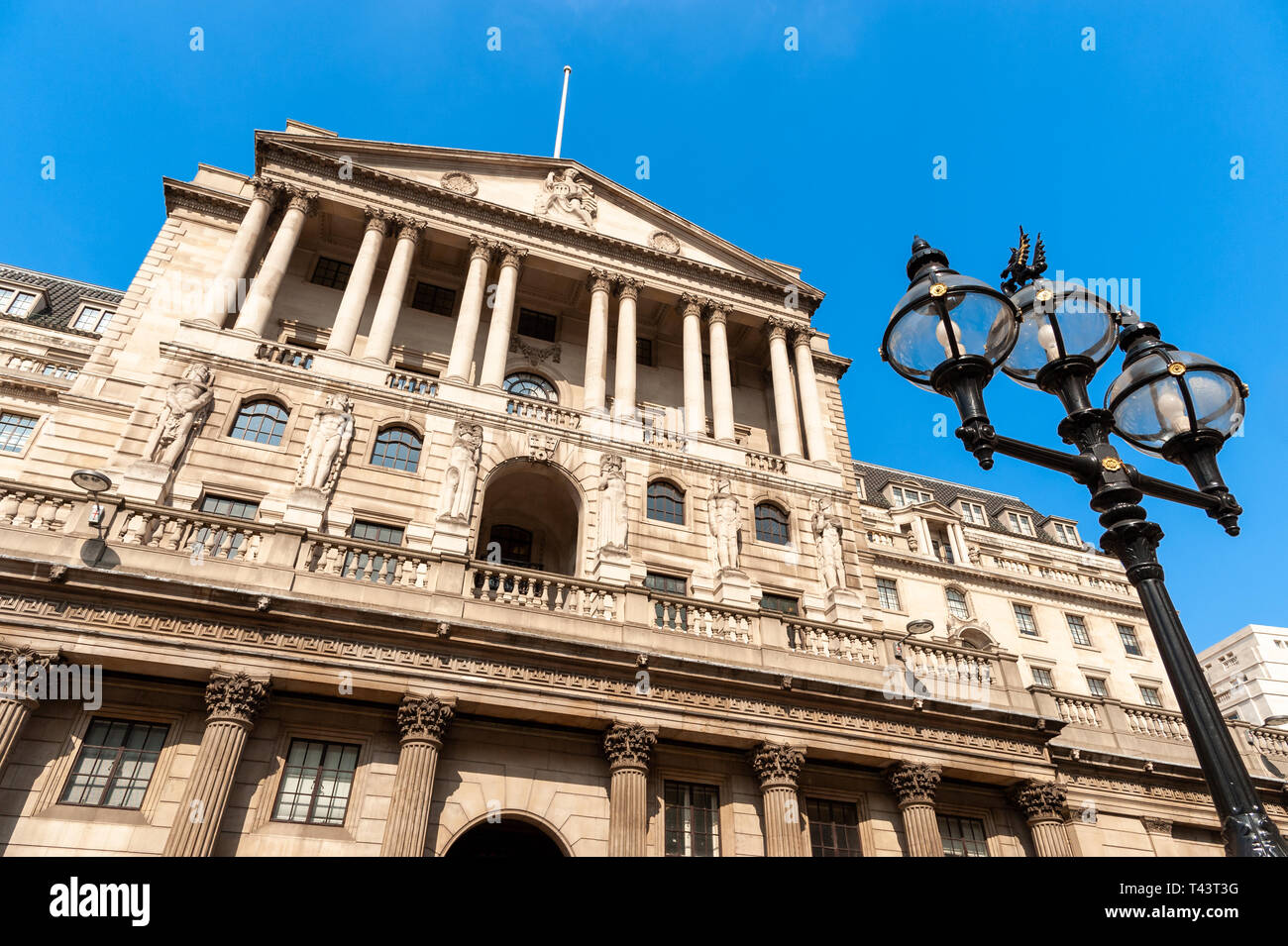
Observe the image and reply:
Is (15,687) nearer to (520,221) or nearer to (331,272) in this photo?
(331,272)

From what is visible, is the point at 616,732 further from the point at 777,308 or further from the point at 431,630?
the point at 777,308

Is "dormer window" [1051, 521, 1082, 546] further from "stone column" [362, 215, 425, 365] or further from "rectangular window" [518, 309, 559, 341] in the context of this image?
"stone column" [362, 215, 425, 365]

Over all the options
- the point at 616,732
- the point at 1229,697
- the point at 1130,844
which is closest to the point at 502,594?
the point at 616,732

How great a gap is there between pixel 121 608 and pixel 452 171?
2298 cm

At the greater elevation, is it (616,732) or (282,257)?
(282,257)

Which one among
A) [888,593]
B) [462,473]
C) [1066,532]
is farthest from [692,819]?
[1066,532]

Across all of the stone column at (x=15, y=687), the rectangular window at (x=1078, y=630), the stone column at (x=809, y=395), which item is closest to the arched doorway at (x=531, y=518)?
the stone column at (x=809, y=395)

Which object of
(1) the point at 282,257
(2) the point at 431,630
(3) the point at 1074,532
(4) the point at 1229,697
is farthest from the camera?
(4) the point at 1229,697

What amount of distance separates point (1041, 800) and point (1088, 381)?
17.1 m

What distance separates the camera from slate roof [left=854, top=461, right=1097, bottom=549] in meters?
55.6

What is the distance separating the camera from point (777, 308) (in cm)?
3450

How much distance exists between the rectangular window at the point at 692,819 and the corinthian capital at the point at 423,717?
5868 mm

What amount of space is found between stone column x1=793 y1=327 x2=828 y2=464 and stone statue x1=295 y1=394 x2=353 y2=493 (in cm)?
1697

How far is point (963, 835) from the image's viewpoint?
20766 mm
